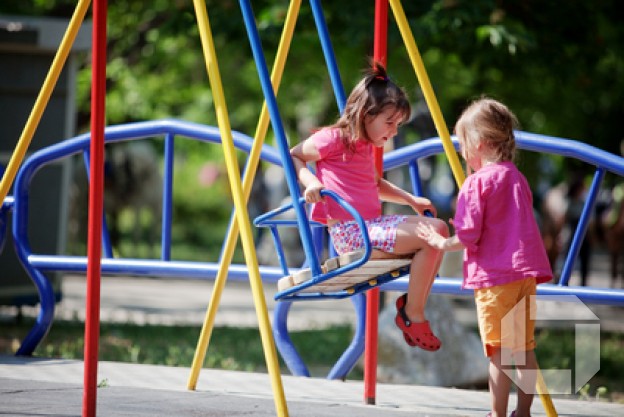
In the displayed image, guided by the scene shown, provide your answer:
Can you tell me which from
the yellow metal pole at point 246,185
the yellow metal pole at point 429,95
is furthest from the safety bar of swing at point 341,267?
the yellow metal pole at point 246,185

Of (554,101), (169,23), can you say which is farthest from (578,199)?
(169,23)

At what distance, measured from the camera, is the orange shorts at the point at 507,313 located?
13.7 feet

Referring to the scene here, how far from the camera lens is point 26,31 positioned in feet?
31.3

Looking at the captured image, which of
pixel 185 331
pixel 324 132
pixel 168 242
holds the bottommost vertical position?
pixel 185 331

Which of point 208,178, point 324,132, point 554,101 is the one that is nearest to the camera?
point 324,132

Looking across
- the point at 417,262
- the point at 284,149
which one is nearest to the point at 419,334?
the point at 417,262

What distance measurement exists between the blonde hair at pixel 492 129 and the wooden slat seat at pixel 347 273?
0.52 metres

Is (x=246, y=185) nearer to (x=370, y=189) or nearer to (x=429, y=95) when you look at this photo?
(x=370, y=189)

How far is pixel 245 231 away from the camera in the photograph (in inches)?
164

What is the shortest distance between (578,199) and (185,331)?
7901 mm

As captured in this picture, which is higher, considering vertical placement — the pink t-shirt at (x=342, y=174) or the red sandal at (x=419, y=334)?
the pink t-shirt at (x=342, y=174)

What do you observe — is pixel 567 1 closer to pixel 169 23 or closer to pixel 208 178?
pixel 169 23

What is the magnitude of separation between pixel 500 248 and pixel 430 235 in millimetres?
281

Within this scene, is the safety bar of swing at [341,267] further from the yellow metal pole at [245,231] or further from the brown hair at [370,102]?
the brown hair at [370,102]
